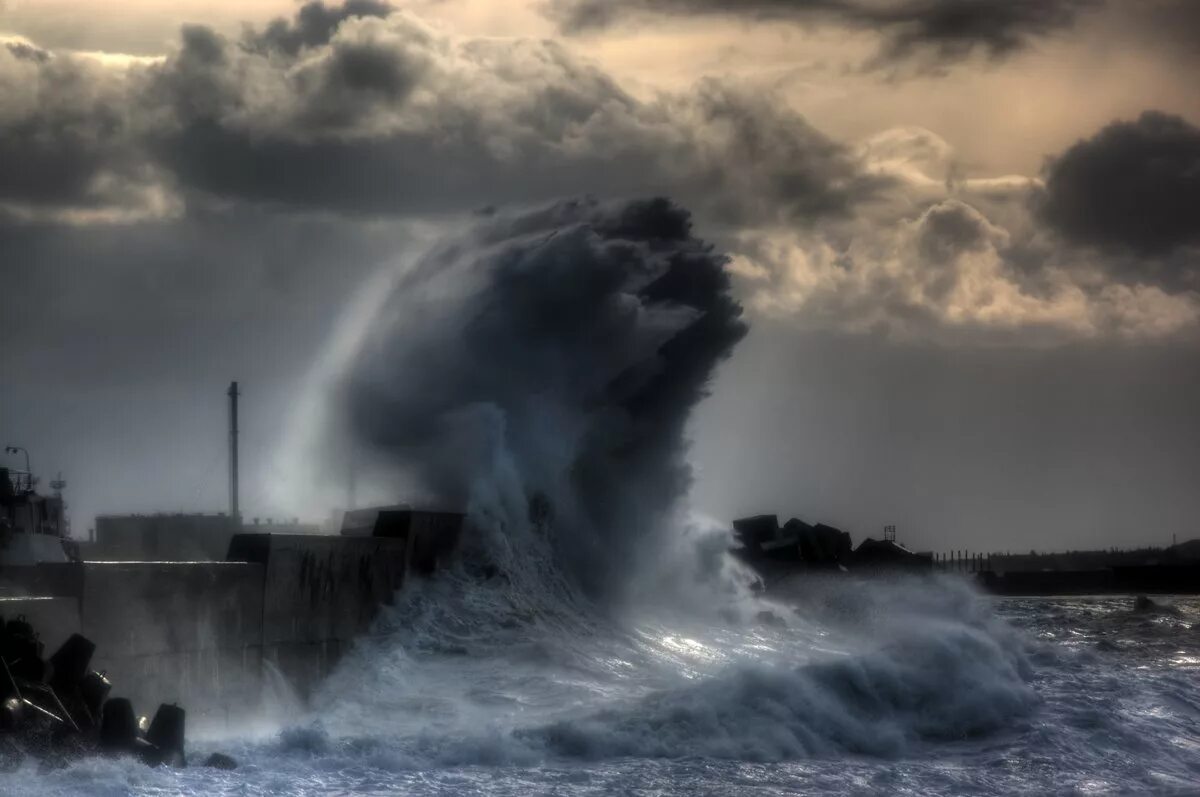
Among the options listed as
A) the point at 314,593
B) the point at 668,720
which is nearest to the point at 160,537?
the point at 314,593

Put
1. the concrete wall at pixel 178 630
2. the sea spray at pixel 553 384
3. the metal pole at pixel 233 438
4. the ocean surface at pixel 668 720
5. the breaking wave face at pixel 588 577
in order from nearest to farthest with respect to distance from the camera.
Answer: the ocean surface at pixel 668 720
the concrete wall at pixel 178 630
the breaking wave face at pixel 588 577
the sea spray at pixel 553 384
the metal pole at pixel 233 438

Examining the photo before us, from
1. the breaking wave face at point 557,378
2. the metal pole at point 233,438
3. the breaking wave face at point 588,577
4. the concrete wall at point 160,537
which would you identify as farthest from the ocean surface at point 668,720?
the metal pole at point 233,438

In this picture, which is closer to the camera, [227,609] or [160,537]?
[227,609]

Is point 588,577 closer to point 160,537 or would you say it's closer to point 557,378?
point 557,378

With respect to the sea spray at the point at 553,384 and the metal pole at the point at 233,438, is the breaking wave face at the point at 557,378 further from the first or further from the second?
the metal pole at the point at 233,438

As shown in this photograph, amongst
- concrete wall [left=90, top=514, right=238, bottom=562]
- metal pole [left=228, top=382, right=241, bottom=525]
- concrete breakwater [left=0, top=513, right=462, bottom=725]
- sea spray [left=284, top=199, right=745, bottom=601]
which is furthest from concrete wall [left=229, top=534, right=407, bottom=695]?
metal pole [left=228, top=382, right=241, bottom=525]

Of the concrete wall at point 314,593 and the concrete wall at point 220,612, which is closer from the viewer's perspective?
the concrete wall at point 220,612

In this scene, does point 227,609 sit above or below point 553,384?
below
